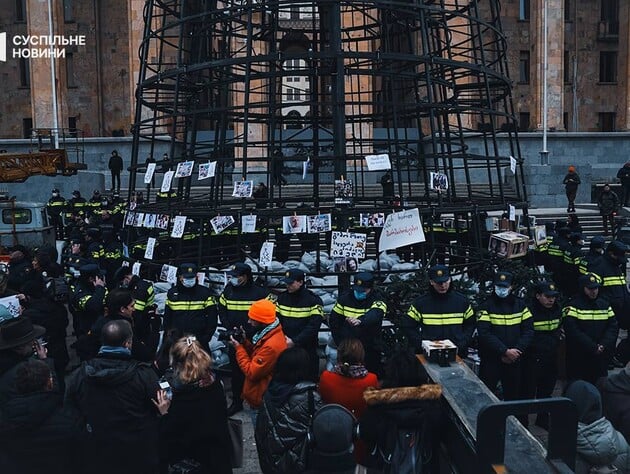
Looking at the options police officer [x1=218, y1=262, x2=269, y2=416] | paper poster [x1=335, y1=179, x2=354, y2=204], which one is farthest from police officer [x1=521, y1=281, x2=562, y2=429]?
police officer [x1=218, y1=262, x2=269, y2=416]

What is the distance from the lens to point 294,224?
757cm

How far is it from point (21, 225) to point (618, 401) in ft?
51.3

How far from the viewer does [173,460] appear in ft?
14.2

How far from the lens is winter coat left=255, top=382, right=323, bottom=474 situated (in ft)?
13.2

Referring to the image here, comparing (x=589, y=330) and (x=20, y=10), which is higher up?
(x=20, y=10)

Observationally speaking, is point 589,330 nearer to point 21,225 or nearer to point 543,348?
point 543,348

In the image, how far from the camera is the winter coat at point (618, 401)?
4931 mm

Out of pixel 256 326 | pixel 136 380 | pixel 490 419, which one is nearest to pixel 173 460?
pixel 136 380

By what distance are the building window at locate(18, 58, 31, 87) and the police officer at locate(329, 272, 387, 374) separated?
3836 cm

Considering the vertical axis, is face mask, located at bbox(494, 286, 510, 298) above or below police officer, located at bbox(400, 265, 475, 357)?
above

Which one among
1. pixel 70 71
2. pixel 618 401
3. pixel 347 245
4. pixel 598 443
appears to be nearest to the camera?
pixel 598 443

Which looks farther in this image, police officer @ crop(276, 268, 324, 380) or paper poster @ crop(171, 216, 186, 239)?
paper poster @ crop(171, 216, 186, 239)

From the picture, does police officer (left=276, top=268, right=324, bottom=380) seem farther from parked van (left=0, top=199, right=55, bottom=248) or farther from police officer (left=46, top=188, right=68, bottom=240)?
police officer (left=46, top=188, right=68, bottom=240)

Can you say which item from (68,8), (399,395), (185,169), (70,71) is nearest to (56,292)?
(185,169)
